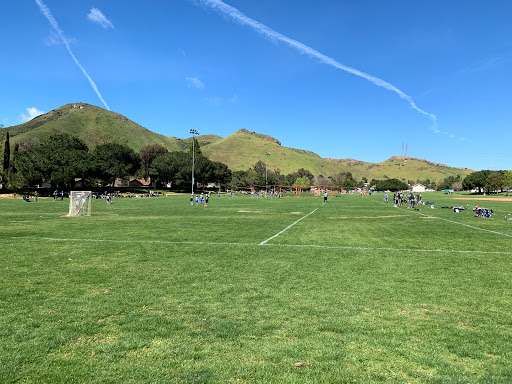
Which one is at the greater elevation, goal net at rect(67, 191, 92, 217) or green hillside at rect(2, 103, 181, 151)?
green hillside at rect(2, 103, 181, 151)

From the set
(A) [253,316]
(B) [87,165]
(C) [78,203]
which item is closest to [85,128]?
(B) [87,165]

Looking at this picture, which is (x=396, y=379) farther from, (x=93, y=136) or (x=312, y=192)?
(x=93, y=136)

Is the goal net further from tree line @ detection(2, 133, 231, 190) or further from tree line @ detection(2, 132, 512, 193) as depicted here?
tree line @ detection(2, 133, 231, 190)

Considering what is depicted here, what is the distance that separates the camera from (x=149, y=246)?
37.6 feet

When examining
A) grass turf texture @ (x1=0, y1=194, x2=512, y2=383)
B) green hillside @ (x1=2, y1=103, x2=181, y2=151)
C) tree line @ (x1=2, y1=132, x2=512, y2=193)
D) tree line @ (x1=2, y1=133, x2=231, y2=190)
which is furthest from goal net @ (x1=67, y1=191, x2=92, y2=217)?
green hillside @ (x1=2, y1=103, x2=181, y2=151)

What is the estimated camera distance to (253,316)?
5.04 meters

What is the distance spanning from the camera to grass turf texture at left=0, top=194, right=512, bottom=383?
354 cm

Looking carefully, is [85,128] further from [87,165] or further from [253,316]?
[253,316]

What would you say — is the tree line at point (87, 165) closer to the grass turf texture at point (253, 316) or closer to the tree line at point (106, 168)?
the tree line at point (106, 168)

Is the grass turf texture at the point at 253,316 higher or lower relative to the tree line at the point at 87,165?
lower

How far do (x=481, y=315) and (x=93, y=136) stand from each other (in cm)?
19098

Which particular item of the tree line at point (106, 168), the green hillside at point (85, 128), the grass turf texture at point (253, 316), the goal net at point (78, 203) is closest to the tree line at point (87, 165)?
the tree line at point (106, 168)

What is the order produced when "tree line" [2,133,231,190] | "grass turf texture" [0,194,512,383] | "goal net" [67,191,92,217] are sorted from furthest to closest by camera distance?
"tree line" [2,133,231,190] → "goal net" [67,191,92,217] → "grass turf texture" [0,194,512,383]

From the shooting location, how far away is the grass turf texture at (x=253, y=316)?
3539 mm
